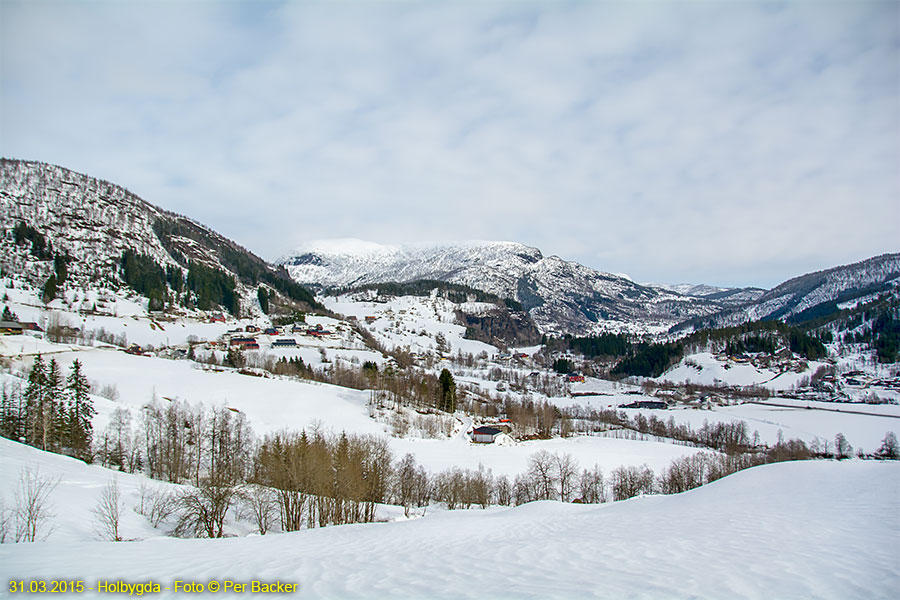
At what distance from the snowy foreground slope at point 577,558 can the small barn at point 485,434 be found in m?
65.2

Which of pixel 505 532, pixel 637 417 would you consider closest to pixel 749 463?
pixel 637 417

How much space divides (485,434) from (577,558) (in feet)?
254

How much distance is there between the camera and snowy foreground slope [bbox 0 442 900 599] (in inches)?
389

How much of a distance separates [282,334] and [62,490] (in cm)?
15731

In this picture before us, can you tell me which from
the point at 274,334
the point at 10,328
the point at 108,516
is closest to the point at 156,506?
the point at 108,516

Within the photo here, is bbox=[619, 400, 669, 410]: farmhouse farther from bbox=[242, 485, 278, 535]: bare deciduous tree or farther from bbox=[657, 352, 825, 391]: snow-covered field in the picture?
bbox=[242, 485, 278, 535]: bare deciduous tree

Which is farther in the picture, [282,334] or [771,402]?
[282,334]

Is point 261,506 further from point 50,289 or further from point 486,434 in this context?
point 50,289

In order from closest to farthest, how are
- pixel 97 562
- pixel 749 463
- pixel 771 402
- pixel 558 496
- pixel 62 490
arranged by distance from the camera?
pixel 97 562
pixel 62 490
pixel 558 496
pixel 749 463
pixel 771 402

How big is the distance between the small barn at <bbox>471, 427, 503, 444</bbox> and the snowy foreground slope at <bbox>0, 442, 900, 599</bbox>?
65.2 metres

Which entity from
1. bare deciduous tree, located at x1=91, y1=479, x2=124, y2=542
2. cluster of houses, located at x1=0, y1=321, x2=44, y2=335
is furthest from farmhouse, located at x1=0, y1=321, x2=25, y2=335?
bare deciduous tree, located at x1=91, y1=479, x2=124, y2=542

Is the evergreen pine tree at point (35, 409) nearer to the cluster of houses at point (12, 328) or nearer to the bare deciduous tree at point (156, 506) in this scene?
the bare deciduous tree at point (156, 506)

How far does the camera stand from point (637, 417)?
126 meters

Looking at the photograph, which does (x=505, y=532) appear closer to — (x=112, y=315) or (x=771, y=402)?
(x=771, y=402)
